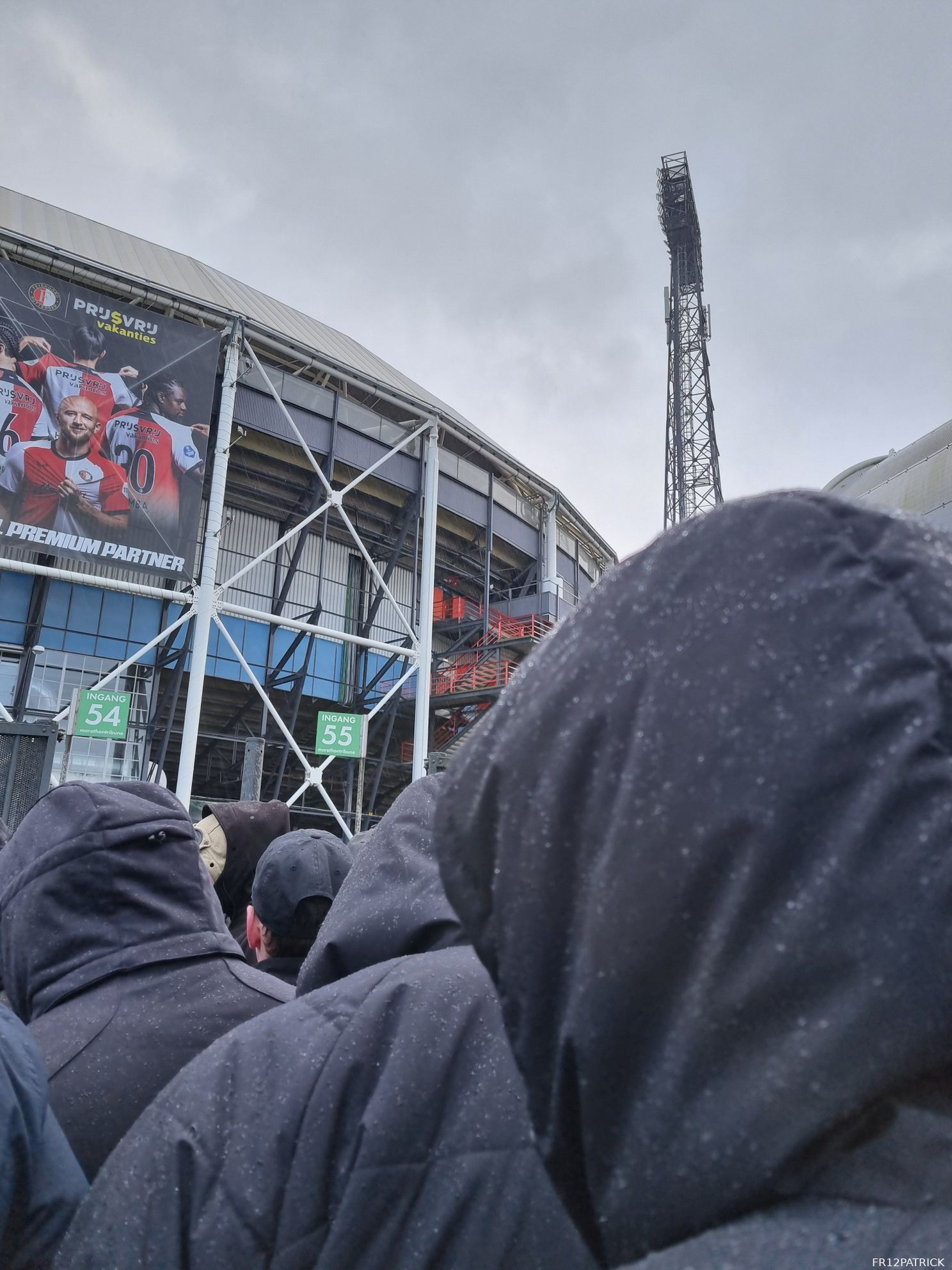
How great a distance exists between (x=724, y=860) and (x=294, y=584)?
19567 mm

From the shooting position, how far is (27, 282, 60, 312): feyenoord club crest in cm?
1360

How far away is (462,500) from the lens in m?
20.2

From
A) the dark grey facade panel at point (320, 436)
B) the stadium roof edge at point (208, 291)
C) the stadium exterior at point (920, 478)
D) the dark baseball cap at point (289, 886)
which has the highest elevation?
the stadium roof edge at point (208, 291)

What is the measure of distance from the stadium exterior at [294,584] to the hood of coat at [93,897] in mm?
12126

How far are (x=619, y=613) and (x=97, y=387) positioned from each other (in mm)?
15290

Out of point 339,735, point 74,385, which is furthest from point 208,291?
point 339,735

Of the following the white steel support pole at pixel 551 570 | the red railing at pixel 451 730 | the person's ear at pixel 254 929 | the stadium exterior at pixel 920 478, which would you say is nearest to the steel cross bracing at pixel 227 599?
the red railing at pixel 451 730

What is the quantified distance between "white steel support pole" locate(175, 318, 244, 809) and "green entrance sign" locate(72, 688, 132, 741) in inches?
55.6

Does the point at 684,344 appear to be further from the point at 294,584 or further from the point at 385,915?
the point at 385,915

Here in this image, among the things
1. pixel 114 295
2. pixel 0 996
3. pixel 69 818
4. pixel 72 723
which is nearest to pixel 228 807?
pixel 0 996

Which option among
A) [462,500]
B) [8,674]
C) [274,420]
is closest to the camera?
[8,674]

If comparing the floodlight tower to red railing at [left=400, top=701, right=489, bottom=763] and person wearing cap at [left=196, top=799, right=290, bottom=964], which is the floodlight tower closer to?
red railing at [left=400, top=701, right=489, bottom=763]

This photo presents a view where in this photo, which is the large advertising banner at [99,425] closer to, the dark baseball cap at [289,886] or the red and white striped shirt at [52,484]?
the red and white striped shirt at [52,484]

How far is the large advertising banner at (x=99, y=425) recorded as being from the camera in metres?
13.1
